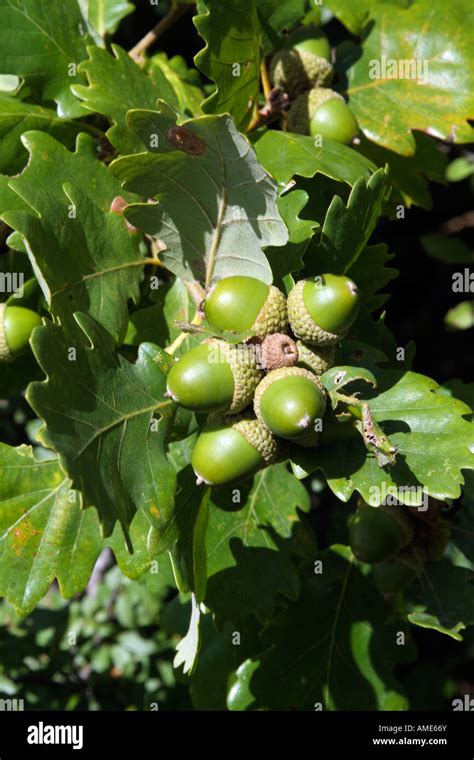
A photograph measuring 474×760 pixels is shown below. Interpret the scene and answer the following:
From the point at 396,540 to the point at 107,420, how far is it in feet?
2.80

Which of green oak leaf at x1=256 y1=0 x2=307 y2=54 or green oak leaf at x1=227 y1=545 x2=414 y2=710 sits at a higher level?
green oak leaf at x1=256 y1=0 x2=307 y2=54

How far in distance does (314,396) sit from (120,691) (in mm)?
2218

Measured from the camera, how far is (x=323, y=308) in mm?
1356

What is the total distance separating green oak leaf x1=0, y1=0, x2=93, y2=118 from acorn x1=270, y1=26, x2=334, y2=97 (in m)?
0.45

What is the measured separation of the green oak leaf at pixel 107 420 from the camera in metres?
1.27

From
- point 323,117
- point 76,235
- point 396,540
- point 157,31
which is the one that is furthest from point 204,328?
point 157,31

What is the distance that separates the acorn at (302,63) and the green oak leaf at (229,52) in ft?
0.83

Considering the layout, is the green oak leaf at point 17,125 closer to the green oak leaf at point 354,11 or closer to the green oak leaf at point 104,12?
the green oak leaf at point 104,12

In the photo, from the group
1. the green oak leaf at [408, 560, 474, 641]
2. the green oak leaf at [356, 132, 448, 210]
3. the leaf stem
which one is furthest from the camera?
the green oak leaf at [356, 132, 448, 210]

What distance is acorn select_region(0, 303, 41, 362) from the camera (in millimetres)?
1751

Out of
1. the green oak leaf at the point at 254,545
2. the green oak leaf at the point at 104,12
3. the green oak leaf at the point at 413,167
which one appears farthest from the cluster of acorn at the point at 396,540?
the green oak leaf at the point at 104,12

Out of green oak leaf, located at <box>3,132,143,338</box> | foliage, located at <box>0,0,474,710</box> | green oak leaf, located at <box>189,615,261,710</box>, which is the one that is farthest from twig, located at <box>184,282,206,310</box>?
green oak leaf, located at <box>189,615,261,710</box>

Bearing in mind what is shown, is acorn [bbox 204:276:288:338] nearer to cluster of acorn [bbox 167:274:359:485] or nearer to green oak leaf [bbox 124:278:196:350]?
cluster of acorn [bbox 167:274:359:485]

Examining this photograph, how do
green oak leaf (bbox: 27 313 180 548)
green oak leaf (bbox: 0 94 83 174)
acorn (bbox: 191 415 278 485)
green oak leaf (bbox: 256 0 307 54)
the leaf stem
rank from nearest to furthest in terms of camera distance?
green oak leaf (bbox: 27 313 180 548) → acorn (bbox: 191 415 278 485) → the leaf stem → green oak leaf (bbox: 0 94 83 174) → green oak leaf (bbox: 256 0 307 54)
